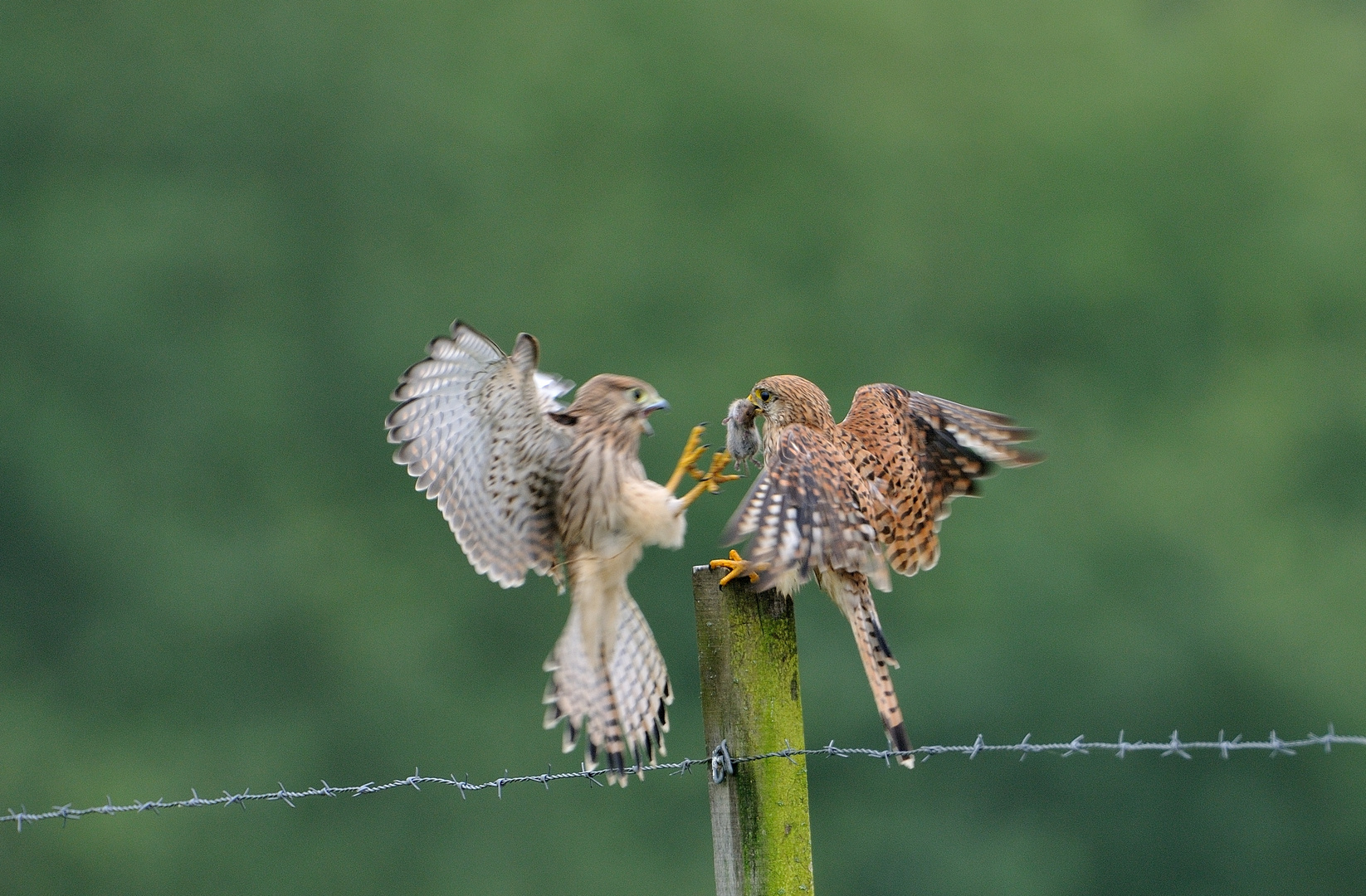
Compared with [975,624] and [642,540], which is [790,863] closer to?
[642,540]

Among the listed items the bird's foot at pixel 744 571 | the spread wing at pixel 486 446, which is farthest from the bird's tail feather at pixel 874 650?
the spread wing at pixel 486 446

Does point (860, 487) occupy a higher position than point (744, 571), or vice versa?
point (860, 487)

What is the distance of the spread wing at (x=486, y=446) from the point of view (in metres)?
3.10

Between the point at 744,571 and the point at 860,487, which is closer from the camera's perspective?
the point at 744,571

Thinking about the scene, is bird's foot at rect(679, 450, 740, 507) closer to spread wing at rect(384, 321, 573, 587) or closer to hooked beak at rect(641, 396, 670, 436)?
hooked beak at rect(641, 396, 670, 436)

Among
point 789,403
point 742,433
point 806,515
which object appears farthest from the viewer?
point 742,433

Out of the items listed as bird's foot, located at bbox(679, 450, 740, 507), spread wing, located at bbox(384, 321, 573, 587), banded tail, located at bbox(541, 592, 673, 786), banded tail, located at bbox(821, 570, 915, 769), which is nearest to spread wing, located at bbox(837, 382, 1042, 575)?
banded tail, located at bbox(821, 570, 915, 769)

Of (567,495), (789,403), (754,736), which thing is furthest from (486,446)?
(754,736)

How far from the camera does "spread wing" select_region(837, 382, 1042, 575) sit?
11.4 ft

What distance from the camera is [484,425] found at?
3.18 m

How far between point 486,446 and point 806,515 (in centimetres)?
80

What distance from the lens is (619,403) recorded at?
318 cm

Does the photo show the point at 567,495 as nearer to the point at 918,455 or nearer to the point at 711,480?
the point at 711,480

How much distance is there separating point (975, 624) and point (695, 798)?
2717 mm
